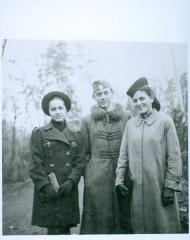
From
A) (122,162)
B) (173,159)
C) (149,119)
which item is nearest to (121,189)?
(122,162)

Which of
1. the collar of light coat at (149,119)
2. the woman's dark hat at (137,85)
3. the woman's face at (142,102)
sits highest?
the woman's dark hat at (137,85)

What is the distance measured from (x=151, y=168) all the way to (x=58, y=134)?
704 mm

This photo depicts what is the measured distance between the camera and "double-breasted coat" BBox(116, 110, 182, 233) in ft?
9.95

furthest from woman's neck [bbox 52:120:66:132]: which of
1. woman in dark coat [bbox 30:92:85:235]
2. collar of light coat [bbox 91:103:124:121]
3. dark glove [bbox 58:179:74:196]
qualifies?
dark glove [bbox 58:179:74:196]

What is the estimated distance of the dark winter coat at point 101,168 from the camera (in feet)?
9.88

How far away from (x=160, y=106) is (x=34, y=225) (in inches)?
48.2

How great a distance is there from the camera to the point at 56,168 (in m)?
3.00

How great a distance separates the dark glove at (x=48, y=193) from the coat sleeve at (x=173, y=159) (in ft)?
2.64

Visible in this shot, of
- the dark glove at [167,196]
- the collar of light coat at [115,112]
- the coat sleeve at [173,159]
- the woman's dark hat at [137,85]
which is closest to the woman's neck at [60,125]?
the collar of light coat at [115,112]

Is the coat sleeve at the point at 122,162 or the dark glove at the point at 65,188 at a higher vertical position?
the coat sleeve at the point at 122,162

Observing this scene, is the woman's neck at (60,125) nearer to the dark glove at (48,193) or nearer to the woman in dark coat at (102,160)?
the woman in dark coat at (102,160)

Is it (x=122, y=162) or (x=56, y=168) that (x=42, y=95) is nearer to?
(x=56, y=168)

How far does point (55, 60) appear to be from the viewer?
3.05m

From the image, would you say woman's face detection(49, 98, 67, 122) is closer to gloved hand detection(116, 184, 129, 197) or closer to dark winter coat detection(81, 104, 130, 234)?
dark winter coat detection(81, 104, 130, 234)
